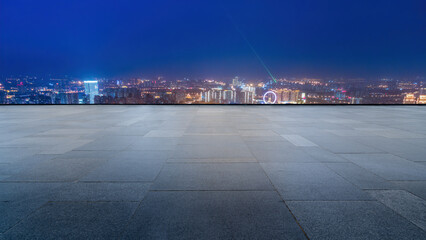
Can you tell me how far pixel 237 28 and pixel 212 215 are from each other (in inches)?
1022

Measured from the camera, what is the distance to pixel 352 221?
233 cm

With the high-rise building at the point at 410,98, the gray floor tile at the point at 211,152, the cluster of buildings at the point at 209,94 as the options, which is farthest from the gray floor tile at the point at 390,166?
the high-rise building at the point at 410,98

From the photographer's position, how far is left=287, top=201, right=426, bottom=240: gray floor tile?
2.11 m

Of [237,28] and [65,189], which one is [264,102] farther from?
[65,189]

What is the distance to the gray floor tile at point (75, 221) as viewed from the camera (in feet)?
6.94

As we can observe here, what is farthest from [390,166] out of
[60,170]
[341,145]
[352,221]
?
[60,170]

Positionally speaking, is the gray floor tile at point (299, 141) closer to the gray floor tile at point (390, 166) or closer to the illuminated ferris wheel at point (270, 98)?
the gray floor tile at point (390, 166)

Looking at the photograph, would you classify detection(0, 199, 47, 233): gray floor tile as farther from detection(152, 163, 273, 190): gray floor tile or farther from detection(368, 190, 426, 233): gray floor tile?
detection(368, 190, 426, 233): gray floor tile

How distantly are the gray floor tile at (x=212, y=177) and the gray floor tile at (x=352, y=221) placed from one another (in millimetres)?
747

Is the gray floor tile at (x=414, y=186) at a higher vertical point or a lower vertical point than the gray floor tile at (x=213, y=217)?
higher

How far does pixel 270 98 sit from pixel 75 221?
1775 cm

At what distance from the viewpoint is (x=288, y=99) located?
59.7 feet

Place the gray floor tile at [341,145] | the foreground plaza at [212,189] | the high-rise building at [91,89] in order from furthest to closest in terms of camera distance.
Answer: the high-rise building at [91,89], the gray floor tile at [341,145], the foreground plaza at [212,189]

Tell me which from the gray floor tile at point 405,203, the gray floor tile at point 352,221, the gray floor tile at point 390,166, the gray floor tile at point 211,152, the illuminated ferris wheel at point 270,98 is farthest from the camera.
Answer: the illuminated ferris wheel at point 270,98
